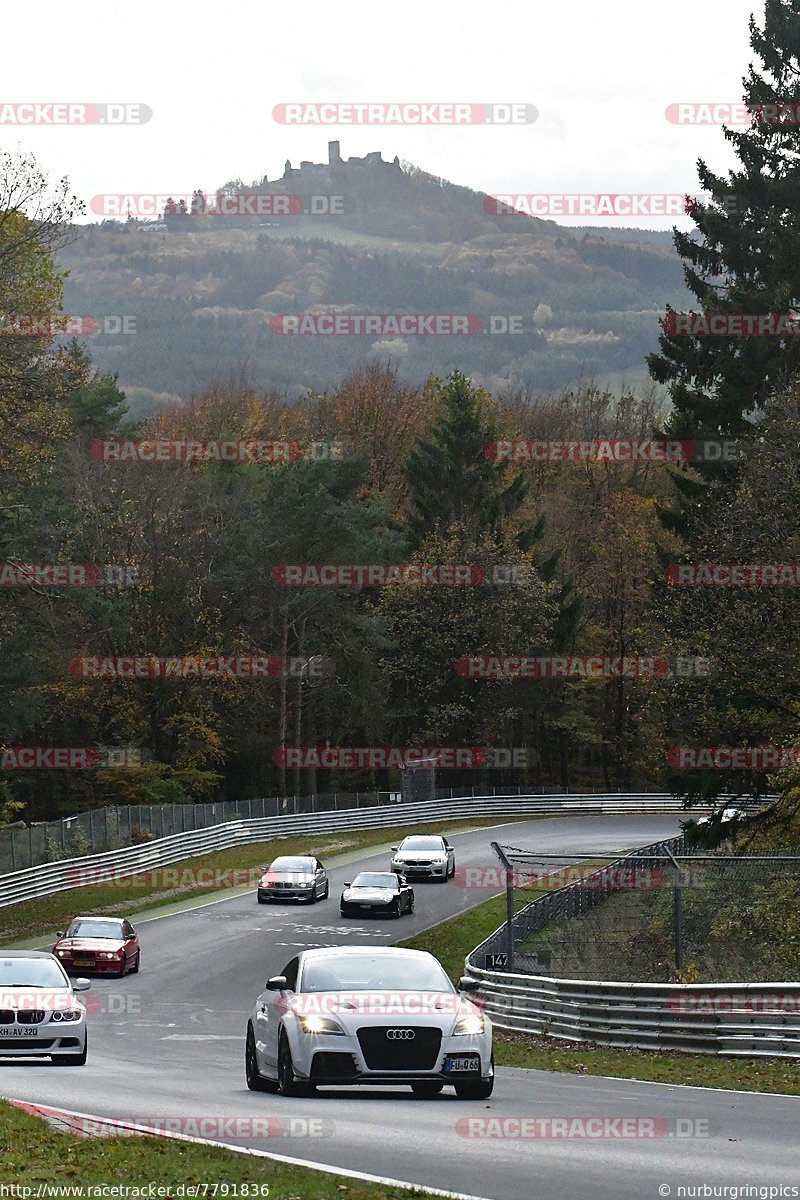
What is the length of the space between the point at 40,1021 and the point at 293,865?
2905cm

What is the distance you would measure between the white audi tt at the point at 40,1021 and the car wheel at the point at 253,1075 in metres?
3.63

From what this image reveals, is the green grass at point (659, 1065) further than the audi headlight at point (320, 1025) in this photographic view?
Yes

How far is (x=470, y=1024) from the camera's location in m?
14.5

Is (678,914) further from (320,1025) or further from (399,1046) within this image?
(320,1025)

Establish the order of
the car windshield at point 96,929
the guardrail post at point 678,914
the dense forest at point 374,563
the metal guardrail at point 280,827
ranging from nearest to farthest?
the guardrail post at point 678,914, the car windshield at point 96,929, the dense forest at point 374,563, the metal guardrail at point 280,827

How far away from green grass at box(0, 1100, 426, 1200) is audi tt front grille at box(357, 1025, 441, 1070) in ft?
8.00

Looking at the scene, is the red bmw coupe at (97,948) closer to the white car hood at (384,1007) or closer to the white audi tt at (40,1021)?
the white audi tt at (40,1021)

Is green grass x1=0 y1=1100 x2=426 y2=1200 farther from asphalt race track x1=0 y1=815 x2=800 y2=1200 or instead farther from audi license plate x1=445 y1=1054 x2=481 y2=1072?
audi license plate x1=445 y1=1054 x2=481 y2=1072

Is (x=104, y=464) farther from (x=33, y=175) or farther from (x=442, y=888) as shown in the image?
(x=33, y=175)

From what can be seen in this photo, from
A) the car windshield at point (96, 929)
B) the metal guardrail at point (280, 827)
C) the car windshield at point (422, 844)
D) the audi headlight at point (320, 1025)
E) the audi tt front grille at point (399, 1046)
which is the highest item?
the audi headlight at point (320, 1025)

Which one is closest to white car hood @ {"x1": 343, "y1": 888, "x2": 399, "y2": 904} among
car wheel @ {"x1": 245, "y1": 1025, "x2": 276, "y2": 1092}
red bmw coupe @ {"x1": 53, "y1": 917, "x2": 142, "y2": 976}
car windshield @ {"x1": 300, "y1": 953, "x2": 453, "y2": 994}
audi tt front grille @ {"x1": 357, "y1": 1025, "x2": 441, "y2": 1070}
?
red bmw coupe @ {"x1": 53, "y1": 917, "x2": 142, "y2": 976}

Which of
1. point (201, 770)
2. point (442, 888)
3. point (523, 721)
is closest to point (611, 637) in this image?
point (523, 721)

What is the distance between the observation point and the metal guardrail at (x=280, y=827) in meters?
48.8

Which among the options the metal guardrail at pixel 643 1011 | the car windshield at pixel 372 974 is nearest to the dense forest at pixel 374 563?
the metal guardrail at pixel 643 1011
